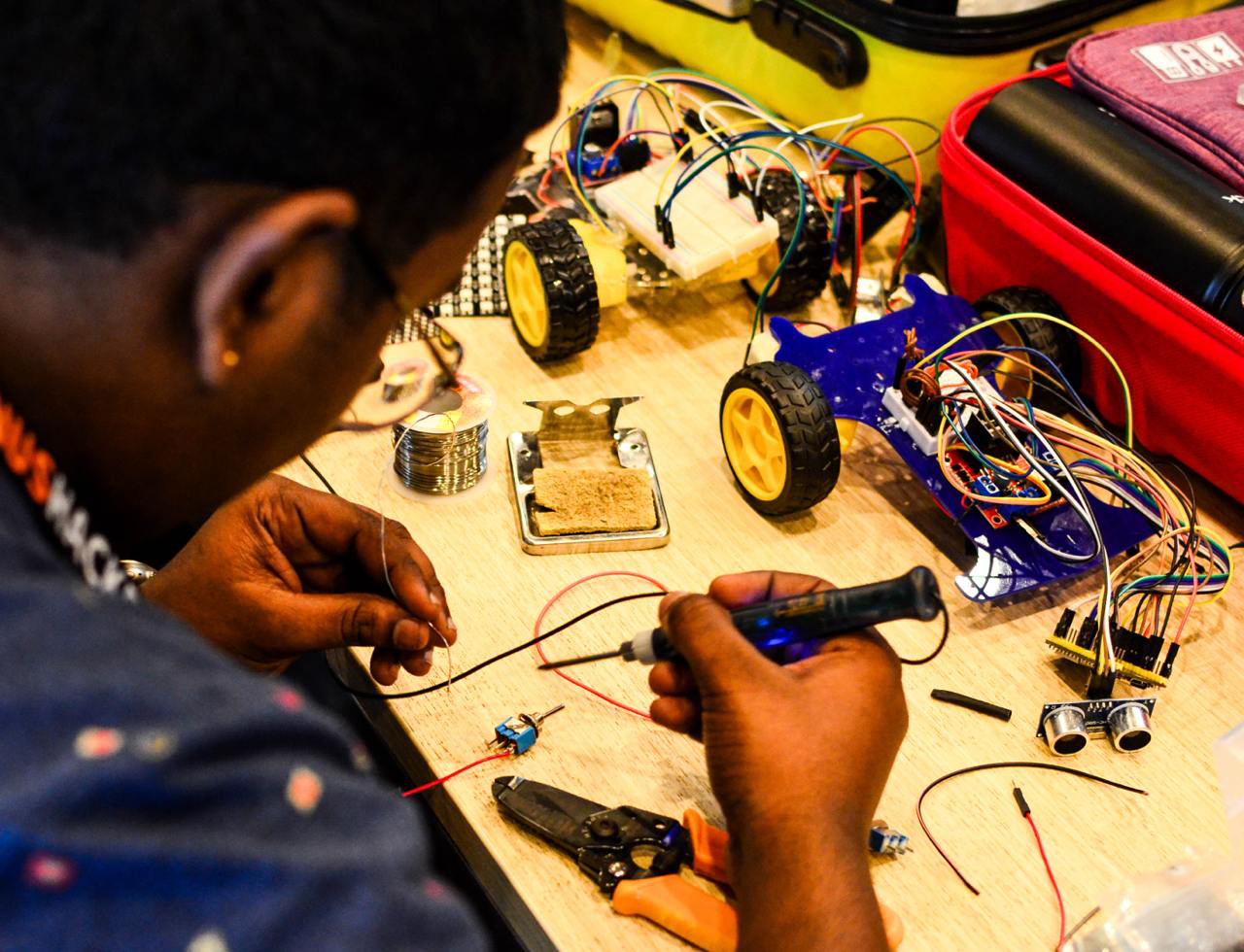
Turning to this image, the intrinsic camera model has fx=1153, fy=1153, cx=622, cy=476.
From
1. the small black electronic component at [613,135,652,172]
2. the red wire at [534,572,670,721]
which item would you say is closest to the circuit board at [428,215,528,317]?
the small black electronic component at [613,135,652,172]

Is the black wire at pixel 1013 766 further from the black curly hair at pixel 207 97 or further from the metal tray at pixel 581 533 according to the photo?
the black curly hair at pixel 207 97

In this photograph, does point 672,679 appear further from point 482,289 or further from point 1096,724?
point 482,289

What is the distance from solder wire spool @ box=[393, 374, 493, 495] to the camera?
0.97 meters

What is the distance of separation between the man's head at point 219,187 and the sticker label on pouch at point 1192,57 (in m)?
0.83

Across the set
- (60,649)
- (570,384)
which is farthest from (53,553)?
(570,384)

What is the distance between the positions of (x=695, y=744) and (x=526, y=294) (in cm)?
53

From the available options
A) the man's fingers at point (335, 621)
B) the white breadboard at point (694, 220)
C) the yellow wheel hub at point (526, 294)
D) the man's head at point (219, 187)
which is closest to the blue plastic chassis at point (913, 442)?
the white breadboard at point (694, 220)

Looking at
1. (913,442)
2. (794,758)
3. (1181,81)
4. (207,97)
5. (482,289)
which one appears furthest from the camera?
(482,289)

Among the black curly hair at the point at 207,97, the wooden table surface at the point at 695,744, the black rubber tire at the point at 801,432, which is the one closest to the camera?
the black curly hair at the point at 207,97

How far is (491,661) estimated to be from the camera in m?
0.87

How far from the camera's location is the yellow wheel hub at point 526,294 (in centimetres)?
113

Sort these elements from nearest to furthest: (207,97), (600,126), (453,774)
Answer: (207,97) → (453,774) → (600,126)

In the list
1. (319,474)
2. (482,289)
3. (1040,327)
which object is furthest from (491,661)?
(1040,327)

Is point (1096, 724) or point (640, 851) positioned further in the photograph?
point (1096, 724)
